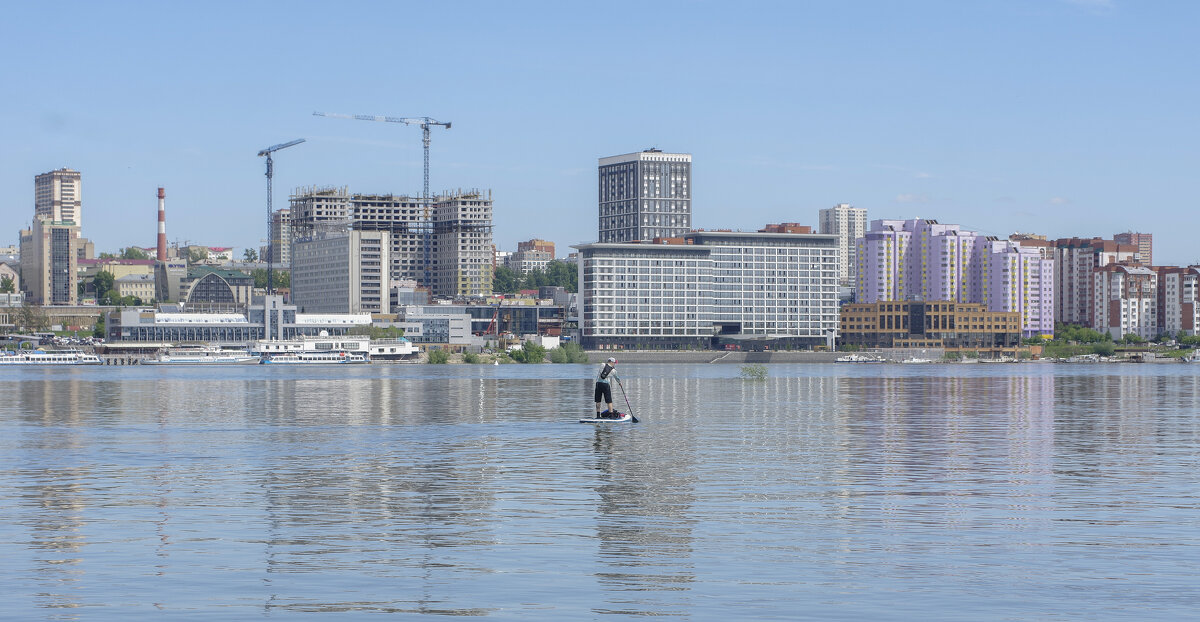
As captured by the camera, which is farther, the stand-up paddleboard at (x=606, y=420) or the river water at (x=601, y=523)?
the stand-up paddleboard at (x=606, y=420)

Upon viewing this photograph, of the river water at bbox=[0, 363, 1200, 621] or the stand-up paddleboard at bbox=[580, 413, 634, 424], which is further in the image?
the stand-up paddleboard at bbox=[580, 413, 634, 424]

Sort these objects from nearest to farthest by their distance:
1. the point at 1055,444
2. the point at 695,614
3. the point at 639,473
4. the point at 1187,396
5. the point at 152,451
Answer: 1. the point at 695,614
2. the point at 639,473
3. the point at 152,451
4. the point at 1055,444
5. the point at 1187,396

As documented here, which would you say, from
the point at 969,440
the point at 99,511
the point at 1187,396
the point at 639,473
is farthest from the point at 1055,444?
the point at 1187,396

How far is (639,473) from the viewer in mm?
34219

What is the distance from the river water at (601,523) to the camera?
18359 mm

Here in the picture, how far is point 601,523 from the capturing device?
25.2m

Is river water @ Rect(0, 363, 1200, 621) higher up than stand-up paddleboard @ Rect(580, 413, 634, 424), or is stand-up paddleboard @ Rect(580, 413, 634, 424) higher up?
river water @ Rect(0, 363, 1200, 621)

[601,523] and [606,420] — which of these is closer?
[601,523]

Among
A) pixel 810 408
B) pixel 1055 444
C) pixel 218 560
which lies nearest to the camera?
pixel 218 560

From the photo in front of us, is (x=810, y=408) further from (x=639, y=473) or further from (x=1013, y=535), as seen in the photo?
(x=1013, y=535)

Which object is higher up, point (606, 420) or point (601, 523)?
point (601, 523)

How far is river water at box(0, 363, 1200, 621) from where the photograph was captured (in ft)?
60.2

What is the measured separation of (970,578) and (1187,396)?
79.6 meters

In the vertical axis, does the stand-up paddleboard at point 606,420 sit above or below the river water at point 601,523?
below
